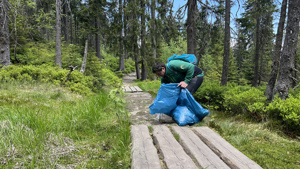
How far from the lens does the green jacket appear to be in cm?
375

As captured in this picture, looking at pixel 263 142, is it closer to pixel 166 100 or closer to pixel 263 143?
pixel 263 143

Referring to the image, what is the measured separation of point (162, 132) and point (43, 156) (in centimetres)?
171

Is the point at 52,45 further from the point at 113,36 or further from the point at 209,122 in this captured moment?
the point at 209,122

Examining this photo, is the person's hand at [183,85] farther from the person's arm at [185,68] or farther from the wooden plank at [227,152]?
the wooden plank at [227,152]

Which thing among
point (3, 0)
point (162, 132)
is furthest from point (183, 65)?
point (3, 0)

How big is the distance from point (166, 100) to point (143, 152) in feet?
5.21

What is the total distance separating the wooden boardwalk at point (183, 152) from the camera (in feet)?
6.31

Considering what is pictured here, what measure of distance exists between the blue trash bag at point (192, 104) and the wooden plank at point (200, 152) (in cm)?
75

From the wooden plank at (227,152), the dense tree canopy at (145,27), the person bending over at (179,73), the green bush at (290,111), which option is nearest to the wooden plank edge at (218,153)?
the wooden plank at (227,152)

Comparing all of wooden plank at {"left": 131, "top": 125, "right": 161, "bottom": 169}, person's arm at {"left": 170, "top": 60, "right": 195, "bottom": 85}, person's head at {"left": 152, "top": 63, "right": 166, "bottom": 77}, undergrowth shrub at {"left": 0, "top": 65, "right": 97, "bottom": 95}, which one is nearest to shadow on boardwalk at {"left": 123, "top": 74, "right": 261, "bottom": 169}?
wooden plank at {"left": 131, "top": 125, "right": 161, "bottom": 169}

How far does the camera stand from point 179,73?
13.1 ft

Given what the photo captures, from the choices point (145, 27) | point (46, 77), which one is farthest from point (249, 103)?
point (145, 27)

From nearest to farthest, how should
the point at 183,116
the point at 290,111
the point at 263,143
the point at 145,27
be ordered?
the point at 263,143
the point at 290,111
the point at 183,116
the point at 145,27

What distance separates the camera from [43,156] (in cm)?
200
